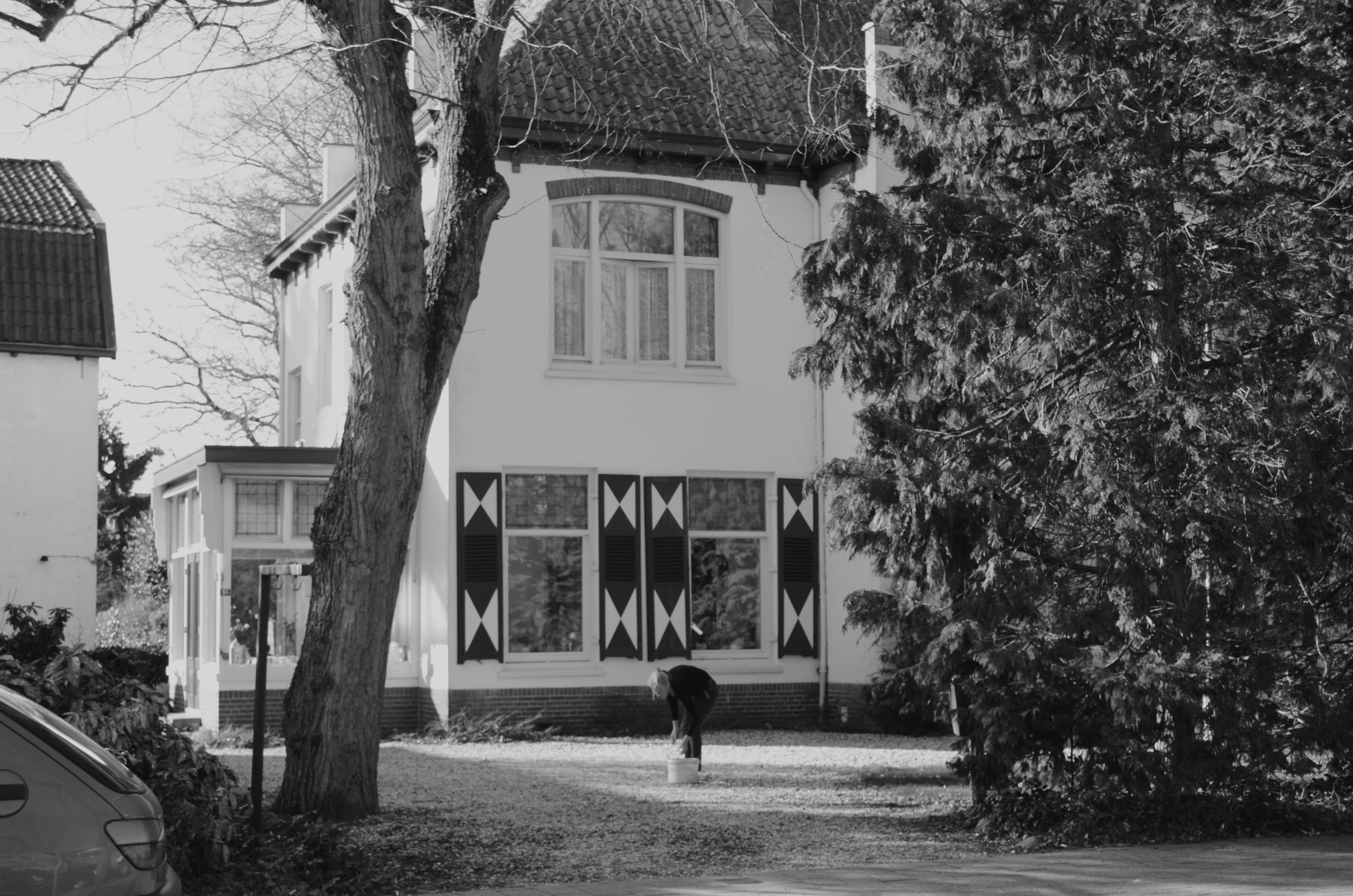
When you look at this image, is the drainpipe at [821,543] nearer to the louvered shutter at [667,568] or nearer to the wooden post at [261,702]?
the louvered shutter at [667,568]

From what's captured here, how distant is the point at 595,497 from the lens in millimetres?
18297

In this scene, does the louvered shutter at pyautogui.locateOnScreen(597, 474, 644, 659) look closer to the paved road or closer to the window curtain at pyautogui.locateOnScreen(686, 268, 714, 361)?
the window curtain at pyautogui.locateOnScreen(686, 268, 714, 361)

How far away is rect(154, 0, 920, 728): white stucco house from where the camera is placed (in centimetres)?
1783

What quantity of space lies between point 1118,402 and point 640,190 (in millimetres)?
9845

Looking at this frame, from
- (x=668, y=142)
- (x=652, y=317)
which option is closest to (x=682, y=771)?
(x=652, y=317)

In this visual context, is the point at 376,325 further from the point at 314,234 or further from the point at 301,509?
the point at 314,234

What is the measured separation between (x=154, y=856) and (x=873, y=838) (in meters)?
6.04

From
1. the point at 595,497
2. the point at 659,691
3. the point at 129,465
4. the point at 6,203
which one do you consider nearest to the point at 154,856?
the point at 659,691

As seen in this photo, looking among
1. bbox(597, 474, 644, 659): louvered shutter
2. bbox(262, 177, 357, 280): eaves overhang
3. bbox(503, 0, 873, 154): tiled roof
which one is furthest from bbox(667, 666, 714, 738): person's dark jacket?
bbox(262, 177, 357, 280): eaves overhang

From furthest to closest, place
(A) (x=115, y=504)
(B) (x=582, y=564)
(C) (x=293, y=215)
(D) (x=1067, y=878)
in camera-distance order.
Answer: (A) (x=115, y=504), (C) (x=293, y=215), (B) (x=582, y=564), (D) (x=1067, y=878)

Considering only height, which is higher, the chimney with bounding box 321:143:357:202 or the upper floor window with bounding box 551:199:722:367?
the chimney with bounding box 321:143:357:202

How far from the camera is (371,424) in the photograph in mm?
10227

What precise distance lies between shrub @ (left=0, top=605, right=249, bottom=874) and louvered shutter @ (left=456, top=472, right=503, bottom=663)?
8462mm

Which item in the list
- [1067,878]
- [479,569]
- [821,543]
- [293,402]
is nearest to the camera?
[1067,878]
